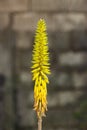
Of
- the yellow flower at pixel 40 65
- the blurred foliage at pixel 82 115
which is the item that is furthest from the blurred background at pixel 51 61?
the yellow flower at pixel 40 65

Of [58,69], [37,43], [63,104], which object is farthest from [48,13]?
[37,43]

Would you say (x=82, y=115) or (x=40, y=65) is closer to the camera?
(x=40, y=65)

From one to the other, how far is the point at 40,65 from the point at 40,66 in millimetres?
25

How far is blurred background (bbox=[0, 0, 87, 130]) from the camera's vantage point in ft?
17.5

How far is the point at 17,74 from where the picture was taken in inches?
210

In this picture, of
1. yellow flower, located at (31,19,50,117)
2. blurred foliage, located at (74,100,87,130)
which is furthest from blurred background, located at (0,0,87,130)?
yellow flower, located at (31,19,50,117)

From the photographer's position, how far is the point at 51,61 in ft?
17.7

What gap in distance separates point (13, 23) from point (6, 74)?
0.56 metres

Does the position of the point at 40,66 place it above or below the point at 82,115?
above

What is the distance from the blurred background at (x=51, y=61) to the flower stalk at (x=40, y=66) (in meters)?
3.40

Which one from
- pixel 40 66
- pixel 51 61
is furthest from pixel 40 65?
pixel 51 61

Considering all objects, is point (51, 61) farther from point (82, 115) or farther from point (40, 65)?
point (40, 65)

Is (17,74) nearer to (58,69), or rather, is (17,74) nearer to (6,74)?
(6,74)

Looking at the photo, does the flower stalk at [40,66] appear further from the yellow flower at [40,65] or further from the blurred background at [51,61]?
the blurred background at [51,61]
